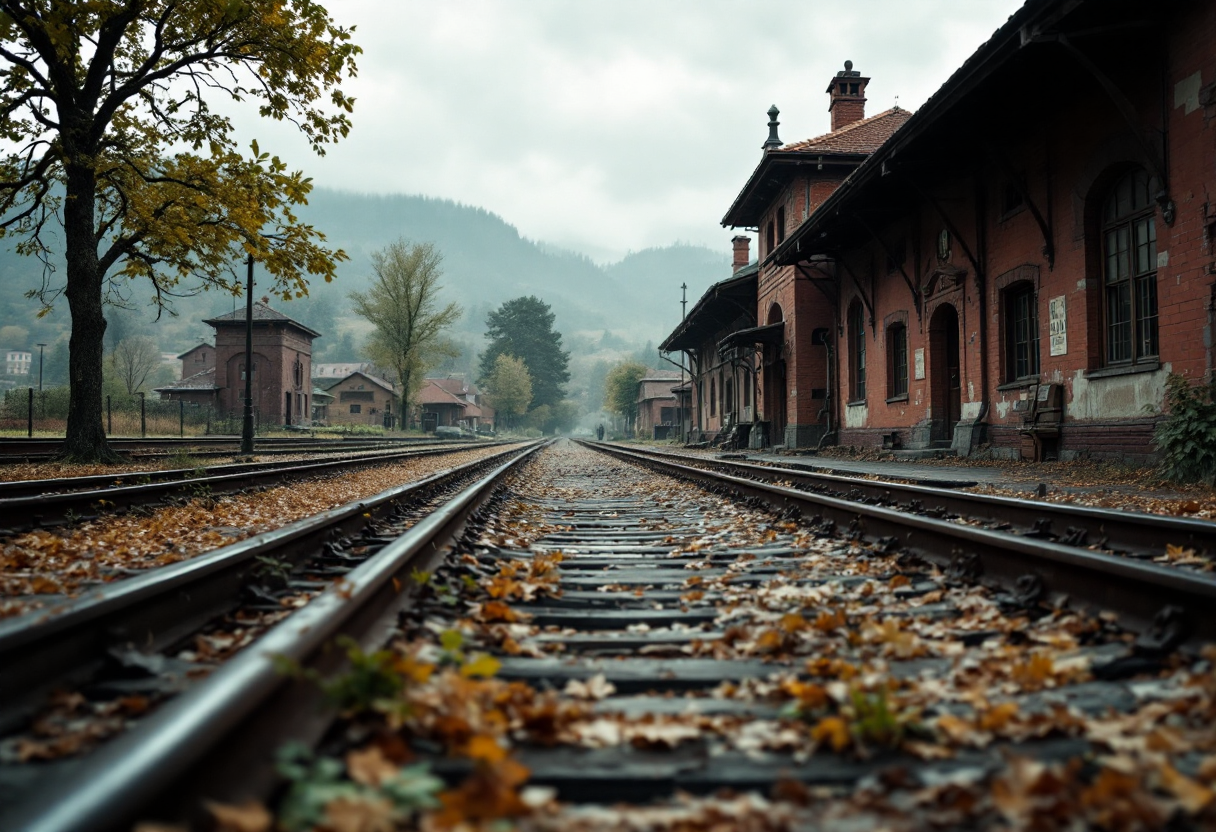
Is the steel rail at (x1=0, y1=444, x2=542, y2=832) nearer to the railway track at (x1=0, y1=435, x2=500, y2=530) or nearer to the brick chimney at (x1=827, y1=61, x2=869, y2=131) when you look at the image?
the railway track at (x1=0, y1=435, x2=500, y2=530)

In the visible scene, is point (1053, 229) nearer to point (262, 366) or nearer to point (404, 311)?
point (404, 311)

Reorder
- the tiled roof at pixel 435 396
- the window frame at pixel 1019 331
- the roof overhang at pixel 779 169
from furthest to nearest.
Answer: the tiled roof at pixel 435 396
the roof overhang at pixel 779 169
the window frame at pixel 1019 331

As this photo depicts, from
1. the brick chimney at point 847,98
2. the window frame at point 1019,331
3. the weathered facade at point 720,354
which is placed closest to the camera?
the window frame at point 1019,331

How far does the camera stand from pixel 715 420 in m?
40.2

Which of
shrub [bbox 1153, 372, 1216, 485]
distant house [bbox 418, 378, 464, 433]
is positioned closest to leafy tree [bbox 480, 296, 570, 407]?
distant house [bbox 418, 378, 464, 433]

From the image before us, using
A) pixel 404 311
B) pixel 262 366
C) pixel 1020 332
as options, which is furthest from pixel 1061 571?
pixel 262 366

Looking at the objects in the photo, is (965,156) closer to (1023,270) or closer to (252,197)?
(1023,270)

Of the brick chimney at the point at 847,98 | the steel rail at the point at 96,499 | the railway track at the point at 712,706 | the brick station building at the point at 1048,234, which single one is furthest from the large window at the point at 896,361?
the railway track at the point at 712,706

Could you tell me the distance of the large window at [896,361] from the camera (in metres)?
19.5

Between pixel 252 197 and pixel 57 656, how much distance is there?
1297cm

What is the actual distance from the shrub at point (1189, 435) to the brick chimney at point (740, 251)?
109 ft

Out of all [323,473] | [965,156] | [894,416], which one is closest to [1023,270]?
[965,156]

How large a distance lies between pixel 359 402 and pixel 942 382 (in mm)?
65898

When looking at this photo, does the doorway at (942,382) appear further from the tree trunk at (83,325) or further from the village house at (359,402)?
the village house at (359,402)
